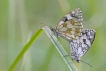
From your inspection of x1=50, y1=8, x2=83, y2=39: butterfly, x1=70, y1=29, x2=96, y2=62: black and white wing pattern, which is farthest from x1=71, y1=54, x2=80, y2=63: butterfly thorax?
x1=50, y1=8, x2=83, y2=39: butterfly

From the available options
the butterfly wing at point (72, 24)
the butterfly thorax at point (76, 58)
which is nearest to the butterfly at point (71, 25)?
the butterfly wing at point (72, 24)

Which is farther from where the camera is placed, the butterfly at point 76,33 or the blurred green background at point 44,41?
the blurred green background at point 44,41

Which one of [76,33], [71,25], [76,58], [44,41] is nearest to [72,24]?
[71,25]

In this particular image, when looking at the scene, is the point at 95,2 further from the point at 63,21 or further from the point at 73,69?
the point at 73,69

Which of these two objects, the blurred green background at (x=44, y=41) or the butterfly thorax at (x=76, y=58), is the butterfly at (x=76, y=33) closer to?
the butterfly thorax at (x=76, y=58)

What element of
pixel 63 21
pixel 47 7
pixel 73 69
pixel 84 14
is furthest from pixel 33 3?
pixel 73 69
